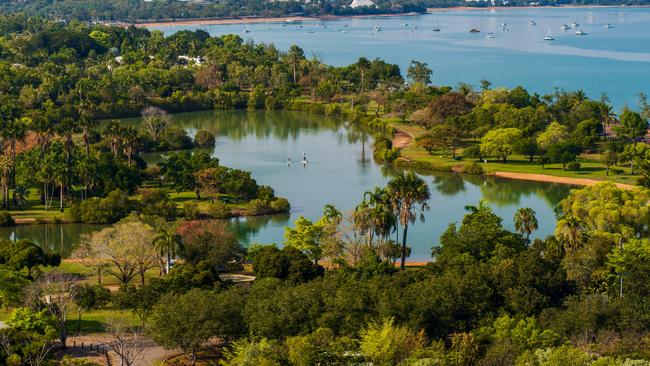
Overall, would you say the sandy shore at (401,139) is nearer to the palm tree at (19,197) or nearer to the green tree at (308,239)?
the palm tree at (19,197)

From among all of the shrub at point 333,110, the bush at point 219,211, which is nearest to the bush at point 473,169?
the bush at point 219,211

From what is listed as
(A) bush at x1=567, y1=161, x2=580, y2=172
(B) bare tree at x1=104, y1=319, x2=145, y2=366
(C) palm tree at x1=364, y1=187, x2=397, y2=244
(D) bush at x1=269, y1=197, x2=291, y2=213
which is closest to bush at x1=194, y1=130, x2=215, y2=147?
(D) bush at x1=269, y1=197, x2=291, y2=213

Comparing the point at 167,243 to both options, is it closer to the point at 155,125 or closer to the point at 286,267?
the point at 286,267

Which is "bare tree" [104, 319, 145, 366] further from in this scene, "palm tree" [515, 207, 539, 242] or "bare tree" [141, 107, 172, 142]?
"bare tree" [141, 107, 172, 142]

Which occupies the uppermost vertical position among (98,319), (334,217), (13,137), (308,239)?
(13,137)

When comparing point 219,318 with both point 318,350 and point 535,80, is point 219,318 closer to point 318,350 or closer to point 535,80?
point 318,350

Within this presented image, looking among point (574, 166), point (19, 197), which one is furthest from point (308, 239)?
point (574, 166)
